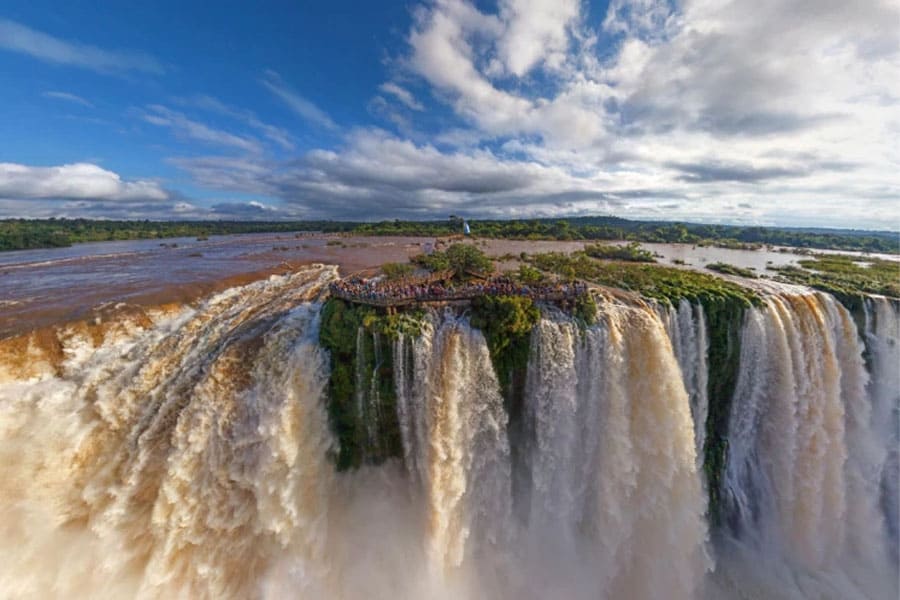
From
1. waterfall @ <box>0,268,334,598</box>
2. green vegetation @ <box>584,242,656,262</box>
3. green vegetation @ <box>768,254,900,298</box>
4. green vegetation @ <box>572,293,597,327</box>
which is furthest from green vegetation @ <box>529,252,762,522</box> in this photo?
waterfall @ <box>0,268,334,598</box>

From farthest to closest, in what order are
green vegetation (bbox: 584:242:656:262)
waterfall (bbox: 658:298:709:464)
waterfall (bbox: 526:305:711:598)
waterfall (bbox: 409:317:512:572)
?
1. green vegetation (bbox: 584:242:656:262)
2. waterfall (bbox: 658:298:709:464)
3. waterfall (bbox: 526:305:711:598)
4. waterfall (bbox: 409:317:512:572)

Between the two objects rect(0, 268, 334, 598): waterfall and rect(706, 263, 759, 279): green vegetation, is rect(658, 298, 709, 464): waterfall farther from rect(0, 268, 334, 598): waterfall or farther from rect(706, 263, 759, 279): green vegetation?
rect(0, 268, 334, 598): waterfall

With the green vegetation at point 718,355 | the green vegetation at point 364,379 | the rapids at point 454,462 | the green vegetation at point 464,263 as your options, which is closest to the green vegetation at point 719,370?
the green vegetation at point 718,355

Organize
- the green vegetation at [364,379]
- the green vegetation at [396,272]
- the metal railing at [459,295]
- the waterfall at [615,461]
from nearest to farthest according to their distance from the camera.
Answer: the waterfall at [615,461] → the green vegetation at [364,379] → the metal railing at [459,295] → the green vegetation at [396,272]

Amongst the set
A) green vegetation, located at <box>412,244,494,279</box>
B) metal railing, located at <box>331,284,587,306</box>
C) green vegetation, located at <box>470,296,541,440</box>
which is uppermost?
green vegetation, located at <box>412,244,494,279</box>

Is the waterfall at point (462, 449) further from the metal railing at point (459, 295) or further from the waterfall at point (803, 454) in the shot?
the waterfall at point (803, 454)

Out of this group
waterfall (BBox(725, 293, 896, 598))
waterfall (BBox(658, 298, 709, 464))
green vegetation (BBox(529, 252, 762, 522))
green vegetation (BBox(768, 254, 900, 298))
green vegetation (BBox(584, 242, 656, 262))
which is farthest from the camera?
green vegetation (BBox(584, 242, 656, 262))

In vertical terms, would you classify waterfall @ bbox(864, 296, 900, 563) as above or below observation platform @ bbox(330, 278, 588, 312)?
below
